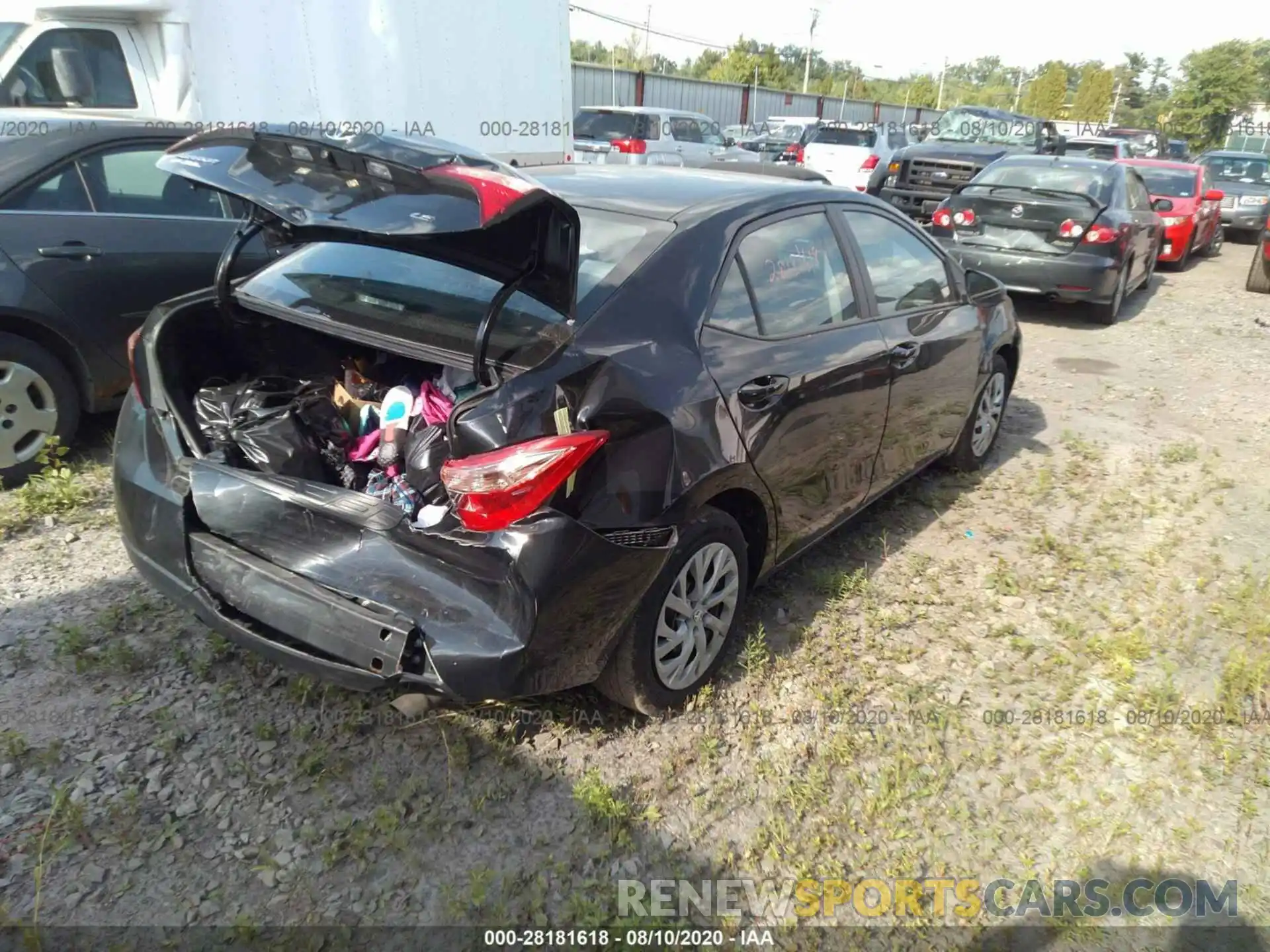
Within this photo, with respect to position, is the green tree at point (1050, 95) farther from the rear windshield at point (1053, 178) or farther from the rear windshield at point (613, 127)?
the rear windshield at point (1053, 178)

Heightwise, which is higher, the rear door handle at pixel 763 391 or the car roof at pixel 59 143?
the car roof at pixel 59 143

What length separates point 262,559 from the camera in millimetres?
2662

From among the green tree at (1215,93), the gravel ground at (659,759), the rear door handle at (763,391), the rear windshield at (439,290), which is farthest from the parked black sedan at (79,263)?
the green tree at (1215,93)

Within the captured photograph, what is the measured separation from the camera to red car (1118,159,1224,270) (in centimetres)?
1288

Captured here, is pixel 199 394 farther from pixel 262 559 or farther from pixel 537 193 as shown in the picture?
pixel 537 193

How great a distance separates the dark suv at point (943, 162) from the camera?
1393 cm

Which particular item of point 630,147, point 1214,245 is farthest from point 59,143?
point 1214,245

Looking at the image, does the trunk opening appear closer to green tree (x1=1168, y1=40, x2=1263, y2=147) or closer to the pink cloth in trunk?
the pink cloth in trunk

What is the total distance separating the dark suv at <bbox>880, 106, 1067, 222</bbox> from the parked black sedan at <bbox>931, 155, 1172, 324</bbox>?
3251mm

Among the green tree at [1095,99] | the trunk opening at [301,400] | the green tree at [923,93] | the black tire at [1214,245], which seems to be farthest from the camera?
the green tree at [923,93]

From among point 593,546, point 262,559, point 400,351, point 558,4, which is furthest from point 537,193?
point 558,4

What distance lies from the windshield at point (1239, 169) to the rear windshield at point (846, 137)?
251 inches

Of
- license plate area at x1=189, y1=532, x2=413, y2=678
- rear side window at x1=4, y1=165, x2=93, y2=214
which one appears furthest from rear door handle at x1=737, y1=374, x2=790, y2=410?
rear side window at x1=4, y1=165, x2=93, y2=214

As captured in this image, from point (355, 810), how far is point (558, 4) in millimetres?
9852
